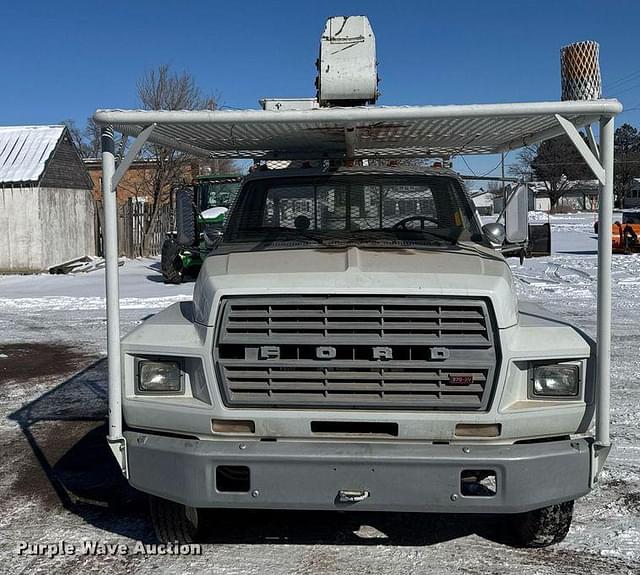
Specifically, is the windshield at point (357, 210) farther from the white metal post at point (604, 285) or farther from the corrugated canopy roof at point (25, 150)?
the corrugated canopy roof at point (25, 150)

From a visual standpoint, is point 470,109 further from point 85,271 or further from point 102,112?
point 85,271

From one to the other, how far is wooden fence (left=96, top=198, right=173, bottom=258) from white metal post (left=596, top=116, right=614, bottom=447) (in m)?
22.4

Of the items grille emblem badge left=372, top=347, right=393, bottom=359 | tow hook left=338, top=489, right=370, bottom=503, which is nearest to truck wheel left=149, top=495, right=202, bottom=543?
tow hook left=338, top=489, right=370, bottom=503

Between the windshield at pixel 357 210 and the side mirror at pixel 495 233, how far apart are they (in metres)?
0.07

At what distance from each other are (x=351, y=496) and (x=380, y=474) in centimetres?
18

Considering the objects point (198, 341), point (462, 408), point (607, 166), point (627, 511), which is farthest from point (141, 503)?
point (607, 166)

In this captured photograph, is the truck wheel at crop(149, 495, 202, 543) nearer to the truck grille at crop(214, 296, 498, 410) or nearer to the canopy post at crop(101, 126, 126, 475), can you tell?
the canopy post at crop(101, 126, 126, 475)

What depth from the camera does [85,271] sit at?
898 inches

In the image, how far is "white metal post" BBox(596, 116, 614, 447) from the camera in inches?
149

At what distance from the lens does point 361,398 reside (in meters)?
3.76

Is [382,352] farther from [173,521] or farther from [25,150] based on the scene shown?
[25,150]

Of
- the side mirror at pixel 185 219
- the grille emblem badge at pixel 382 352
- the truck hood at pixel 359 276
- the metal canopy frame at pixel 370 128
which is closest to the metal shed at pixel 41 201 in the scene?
the side mirror at pixel 185 219

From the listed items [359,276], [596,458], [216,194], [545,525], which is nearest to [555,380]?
[596,458]

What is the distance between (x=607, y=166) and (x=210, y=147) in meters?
3.03
